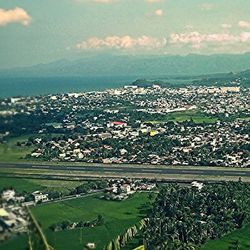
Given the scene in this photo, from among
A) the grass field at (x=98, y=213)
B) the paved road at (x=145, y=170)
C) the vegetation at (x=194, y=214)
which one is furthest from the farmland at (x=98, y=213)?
the paved road at (x=145, y=170)

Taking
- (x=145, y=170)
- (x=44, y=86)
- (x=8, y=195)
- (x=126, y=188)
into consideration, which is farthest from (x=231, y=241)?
(x=44, y=86)

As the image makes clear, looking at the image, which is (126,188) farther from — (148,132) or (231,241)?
(148,132)

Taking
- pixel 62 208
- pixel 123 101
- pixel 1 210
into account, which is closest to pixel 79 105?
pixel 123 101

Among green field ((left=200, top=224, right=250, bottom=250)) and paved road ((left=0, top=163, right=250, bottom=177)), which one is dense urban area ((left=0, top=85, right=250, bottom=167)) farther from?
green field ((left=200, top=224, right=250, bottom=250))

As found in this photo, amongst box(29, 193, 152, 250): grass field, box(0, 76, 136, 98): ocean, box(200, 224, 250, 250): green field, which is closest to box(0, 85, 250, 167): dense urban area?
box(0, 76, 136, 98): ocean

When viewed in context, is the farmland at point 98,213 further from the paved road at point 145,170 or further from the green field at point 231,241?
the paved road at point 145,170

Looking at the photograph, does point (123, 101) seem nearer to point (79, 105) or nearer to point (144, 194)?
point (79, 105)
